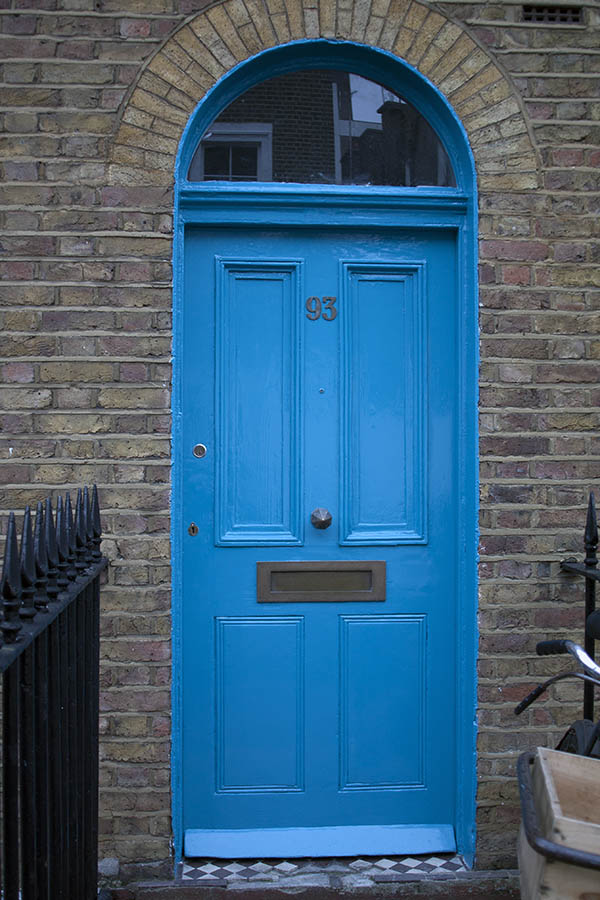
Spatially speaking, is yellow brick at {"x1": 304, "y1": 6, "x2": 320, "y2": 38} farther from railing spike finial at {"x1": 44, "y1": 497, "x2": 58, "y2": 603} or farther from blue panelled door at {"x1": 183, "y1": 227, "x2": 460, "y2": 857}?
railing spike finial at {"x1": 44, "y1": 497, "x2": 58, "y2": 603}

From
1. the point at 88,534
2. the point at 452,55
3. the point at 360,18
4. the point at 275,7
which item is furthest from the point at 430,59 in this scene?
the point at 88,534

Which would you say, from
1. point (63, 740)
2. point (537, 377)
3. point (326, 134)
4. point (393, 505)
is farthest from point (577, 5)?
point (63, 740)

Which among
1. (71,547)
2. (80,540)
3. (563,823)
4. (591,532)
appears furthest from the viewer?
(591,532)

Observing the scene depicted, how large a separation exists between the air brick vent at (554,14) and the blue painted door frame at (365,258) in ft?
1.80

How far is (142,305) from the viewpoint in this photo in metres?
3.43

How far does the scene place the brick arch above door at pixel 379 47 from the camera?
344 cm

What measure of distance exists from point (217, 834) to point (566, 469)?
2190mm

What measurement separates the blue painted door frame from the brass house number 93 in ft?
0.27

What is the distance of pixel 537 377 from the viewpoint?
3533mm

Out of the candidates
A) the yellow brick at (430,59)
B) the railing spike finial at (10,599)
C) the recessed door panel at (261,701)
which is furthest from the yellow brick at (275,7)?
the railing spike finial at (10,599)

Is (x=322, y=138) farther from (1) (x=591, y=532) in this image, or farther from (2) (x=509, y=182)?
(1) (x=591, y=532)

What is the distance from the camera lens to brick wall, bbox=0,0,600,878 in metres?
3.41

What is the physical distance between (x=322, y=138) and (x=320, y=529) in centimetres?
175

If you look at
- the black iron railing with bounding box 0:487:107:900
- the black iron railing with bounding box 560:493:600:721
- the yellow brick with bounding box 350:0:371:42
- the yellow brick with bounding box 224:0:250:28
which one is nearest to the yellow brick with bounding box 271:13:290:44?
the yellow brick with bounding box 224:0:250:28
